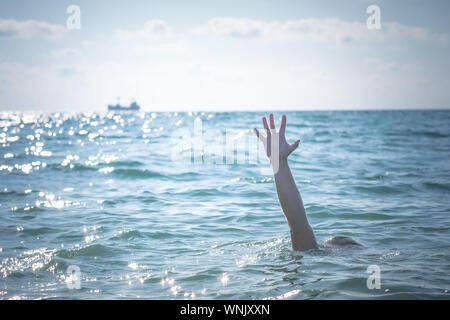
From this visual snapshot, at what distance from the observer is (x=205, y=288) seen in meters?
4.26

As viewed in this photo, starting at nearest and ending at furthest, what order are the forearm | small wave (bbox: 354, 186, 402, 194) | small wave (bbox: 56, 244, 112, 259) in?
the forearm < small wave (bbox: 56, 244, 112, 259) < small wave (bbox: 354, 186, 402, 194)

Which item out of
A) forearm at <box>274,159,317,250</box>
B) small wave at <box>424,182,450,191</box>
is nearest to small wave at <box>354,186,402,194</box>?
small wave at <box>424,182,450,191</box>

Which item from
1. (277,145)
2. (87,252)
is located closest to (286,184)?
(277,145)

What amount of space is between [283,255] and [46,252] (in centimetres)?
342

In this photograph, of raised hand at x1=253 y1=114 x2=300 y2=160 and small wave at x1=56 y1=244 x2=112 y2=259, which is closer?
raised hand at x1=253 y1=114 x2=300 y2=160

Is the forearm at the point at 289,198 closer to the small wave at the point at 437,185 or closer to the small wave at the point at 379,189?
the small wave at the point at 379,189

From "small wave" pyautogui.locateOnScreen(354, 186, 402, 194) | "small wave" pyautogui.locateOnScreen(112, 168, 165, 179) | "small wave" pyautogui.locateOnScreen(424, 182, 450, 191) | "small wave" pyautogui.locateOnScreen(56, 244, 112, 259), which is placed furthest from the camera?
"small wave" pyautogui.locateOnScreen(112, 168, 165, 179)

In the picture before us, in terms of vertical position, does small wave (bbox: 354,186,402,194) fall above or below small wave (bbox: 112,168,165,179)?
below

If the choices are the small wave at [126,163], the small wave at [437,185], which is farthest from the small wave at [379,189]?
the small wave at [126,163]

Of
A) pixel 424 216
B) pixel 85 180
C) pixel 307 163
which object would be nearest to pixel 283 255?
pixel 424 216

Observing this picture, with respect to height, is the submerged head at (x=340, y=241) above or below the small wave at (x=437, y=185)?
below

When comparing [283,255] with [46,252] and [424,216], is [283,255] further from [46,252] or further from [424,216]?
[424,216]

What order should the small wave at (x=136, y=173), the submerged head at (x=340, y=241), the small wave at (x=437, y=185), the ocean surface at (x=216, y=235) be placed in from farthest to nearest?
1. the small wave at (x=136, y=173)
2. the small wave at (x=437, y=185)
3. the submerged head at (x=340, y=241)
4. the ocean surface at (x=216, y=235)

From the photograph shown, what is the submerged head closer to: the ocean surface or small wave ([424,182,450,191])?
the ocean surface
